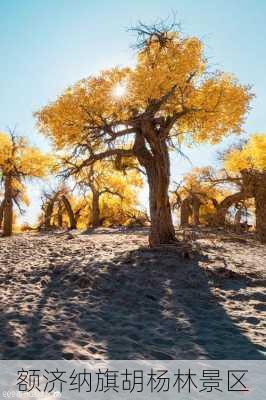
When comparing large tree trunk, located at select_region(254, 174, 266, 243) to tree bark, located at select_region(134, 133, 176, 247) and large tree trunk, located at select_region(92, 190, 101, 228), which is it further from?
large tree trunk, located at select_region(92, 190, 101, 228)

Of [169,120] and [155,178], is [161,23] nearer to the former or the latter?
[169,120]

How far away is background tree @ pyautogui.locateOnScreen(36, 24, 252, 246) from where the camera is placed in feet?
42.0

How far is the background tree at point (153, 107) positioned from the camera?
12.8 m

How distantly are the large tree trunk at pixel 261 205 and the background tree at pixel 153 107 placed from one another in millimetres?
3021

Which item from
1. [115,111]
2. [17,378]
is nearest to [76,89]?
[115,111]

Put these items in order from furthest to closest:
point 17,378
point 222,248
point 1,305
Answer: point 222,248, point 1,305, point 17,378

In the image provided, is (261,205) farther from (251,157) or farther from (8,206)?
(8,206)

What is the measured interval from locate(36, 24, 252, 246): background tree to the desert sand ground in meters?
2.79

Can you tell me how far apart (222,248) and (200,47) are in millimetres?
6563

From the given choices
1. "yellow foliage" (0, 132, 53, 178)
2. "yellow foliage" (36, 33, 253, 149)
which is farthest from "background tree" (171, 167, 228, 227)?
"yellow foliage" (36, 33, 253, 149)

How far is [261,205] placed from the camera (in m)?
15.6

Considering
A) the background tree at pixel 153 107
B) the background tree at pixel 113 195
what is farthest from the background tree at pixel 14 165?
the background tree at pixel 153 107

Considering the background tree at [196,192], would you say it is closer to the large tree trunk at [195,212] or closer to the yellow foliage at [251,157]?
the large tree trunk at [195,212]

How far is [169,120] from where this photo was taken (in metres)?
13.8
